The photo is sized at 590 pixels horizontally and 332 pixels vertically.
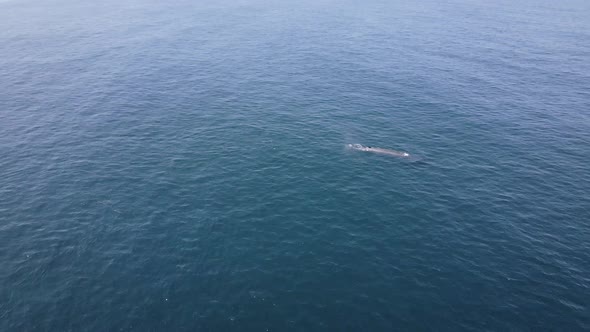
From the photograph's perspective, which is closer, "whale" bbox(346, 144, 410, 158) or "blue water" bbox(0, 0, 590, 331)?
"blue water" bbox(0, 0, 590, 331)

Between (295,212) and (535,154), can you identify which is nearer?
(295,212)

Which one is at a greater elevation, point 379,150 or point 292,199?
point 379,150

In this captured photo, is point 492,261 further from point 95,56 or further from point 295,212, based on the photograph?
point 95,56

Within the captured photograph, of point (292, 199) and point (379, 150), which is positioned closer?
point (292, 199)

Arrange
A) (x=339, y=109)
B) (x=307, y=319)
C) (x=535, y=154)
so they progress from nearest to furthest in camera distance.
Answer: (x=307, y=319) < (x=535, y=154) < (x=339, y=109)

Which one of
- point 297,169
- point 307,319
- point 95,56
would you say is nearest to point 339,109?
point 297,169

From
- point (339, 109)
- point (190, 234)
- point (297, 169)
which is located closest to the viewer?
point (190, 234)

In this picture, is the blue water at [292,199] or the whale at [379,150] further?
the whale at [379,150]

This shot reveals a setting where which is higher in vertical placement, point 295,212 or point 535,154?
point 535,154
